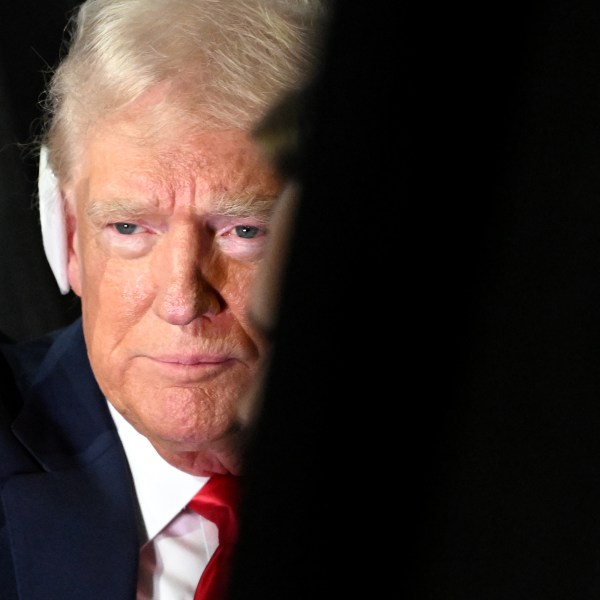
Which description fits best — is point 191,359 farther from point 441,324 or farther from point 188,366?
point 441,324

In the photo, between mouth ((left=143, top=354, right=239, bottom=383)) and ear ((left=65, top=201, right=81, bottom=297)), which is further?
ear ((left=65, top=201, right=81, bottom=297))

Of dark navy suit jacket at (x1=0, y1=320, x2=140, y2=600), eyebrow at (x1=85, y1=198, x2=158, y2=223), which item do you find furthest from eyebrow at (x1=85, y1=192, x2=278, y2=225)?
dark navy suit jacket at (x1=0, y1=320, x2=140, y2=600)

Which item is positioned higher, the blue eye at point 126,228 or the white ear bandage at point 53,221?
the blue eye at point 126,228

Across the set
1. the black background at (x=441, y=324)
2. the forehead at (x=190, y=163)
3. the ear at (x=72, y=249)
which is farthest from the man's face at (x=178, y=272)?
the black background at (x=441, y=324)

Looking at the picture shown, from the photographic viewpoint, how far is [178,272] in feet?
3.49

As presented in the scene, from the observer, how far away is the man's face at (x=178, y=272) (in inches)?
41.6

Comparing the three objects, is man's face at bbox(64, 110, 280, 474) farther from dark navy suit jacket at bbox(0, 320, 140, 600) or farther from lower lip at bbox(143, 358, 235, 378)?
dark navy suit jacket at bbox(0, 320, 140, 600)

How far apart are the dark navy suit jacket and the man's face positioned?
0.35ft

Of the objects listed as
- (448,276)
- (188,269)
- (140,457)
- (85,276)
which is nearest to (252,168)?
(188,269)

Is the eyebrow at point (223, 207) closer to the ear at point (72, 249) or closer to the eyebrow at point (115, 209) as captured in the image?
the eyebrow at point (115, 209)

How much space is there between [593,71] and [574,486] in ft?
0.38

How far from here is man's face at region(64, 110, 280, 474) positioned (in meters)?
1.06

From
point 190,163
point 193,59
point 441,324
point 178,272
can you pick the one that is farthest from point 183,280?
point 441,324

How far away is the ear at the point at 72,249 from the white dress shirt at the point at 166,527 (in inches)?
6.7
